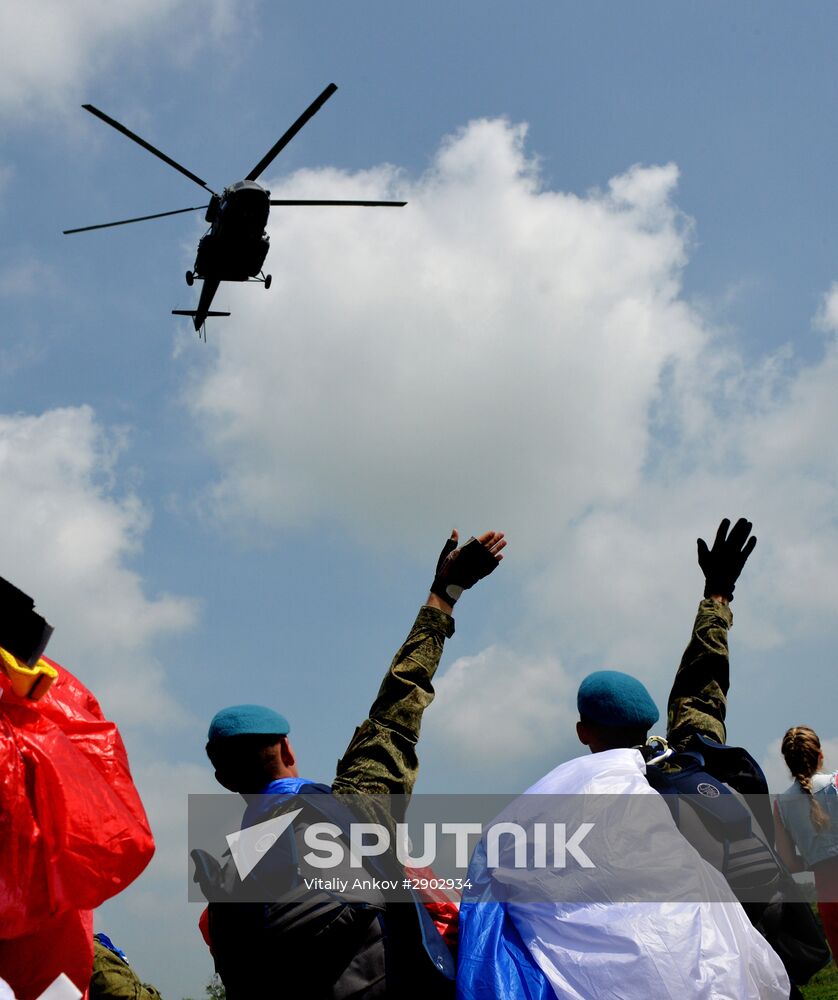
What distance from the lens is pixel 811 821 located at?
565 cm

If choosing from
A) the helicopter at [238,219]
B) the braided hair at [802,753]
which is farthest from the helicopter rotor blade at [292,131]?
the braided hair at [802,753]

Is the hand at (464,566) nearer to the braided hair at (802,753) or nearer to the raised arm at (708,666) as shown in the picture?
the raised arm at (708,666)

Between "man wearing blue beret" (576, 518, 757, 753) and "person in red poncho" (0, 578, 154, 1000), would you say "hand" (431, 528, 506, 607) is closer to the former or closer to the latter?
"man wearing blue beret" (576, 518, 757, 753)

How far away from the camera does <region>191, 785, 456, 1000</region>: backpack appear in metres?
2.90

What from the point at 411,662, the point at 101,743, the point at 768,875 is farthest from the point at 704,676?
the point at 101,743

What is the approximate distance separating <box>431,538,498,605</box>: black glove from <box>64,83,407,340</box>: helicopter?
528 inches

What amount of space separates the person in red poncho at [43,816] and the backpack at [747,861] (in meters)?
1.61

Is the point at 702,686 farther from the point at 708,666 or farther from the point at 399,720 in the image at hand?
the point at 399,720

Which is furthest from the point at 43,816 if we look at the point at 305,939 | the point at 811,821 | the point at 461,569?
the point at 811,821

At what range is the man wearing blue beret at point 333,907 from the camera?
2.91 meters

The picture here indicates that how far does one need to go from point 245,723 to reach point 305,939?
2.38 ft

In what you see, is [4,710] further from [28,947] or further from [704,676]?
[704,676]

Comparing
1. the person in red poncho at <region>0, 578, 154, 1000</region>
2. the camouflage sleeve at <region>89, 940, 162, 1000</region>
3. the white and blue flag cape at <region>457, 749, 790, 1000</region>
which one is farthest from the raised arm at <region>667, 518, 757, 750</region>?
the camouflage sleeve at <region>89, 940, 162, 1000</region>

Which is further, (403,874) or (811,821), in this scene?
(811,821)
